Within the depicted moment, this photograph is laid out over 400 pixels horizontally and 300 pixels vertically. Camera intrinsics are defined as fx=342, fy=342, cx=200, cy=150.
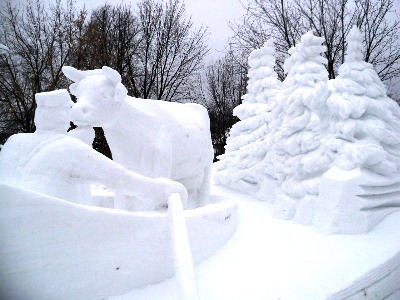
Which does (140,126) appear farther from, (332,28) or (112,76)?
(332,28)

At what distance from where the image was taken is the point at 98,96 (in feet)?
7.71

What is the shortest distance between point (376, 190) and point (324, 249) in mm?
783

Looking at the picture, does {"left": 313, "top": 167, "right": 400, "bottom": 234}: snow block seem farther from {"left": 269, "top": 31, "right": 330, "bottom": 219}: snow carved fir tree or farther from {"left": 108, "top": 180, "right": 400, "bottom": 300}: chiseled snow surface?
{"left": 269, "top": 31, "right": 330, "bottom": 219}: snow carved fir tree

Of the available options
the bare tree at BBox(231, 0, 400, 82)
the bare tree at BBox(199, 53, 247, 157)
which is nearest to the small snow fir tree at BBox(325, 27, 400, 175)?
the bare tree at BBox(231, 0, 400, 82)

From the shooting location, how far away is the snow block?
2676mm

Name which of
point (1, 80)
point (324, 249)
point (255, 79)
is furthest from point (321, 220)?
point (255, 79)

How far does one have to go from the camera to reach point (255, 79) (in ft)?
18.0

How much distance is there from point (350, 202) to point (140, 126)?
1733 mm

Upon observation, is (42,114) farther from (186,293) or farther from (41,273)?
(186,293)

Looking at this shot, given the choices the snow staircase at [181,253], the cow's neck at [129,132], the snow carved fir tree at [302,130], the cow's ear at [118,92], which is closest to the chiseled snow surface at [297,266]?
the snow staircase at [181,253]

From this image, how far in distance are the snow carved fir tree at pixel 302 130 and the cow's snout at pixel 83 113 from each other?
1.99m

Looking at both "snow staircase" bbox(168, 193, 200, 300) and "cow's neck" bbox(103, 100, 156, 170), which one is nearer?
"snow staircase" bbox(168, 193, 200, 300)

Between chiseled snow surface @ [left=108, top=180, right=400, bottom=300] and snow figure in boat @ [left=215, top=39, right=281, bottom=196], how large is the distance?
1480 millimetres

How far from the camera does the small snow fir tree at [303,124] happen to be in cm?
326
